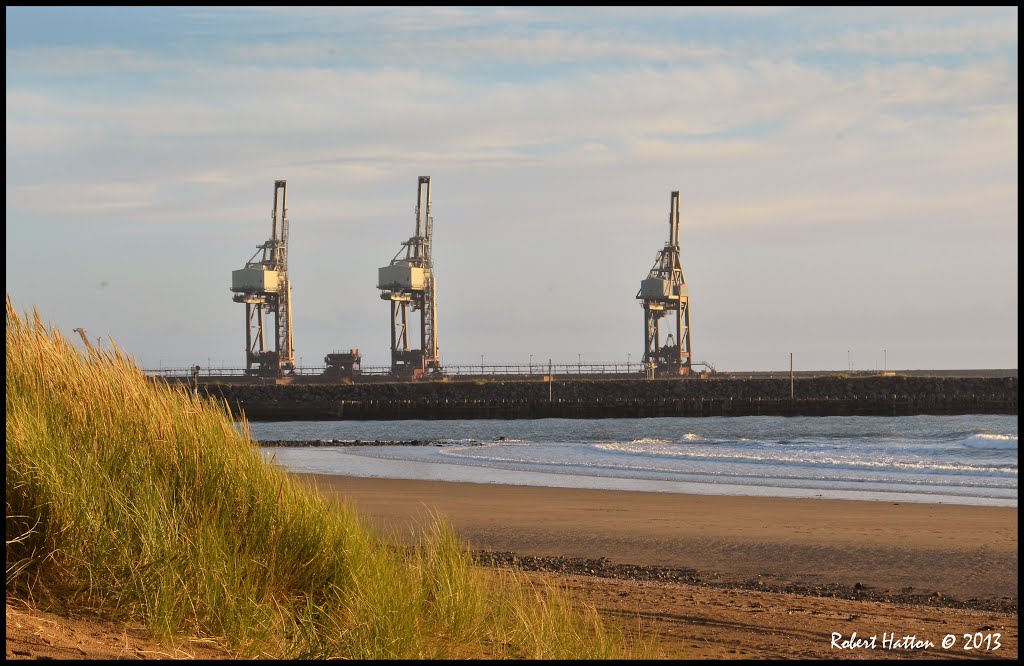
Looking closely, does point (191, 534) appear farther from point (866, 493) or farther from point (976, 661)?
point (866, 493)

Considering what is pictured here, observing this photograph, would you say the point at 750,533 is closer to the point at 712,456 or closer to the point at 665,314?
the point at 712,456

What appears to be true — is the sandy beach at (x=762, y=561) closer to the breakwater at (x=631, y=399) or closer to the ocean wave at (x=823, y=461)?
the ocean wave at (x=823, y=461)

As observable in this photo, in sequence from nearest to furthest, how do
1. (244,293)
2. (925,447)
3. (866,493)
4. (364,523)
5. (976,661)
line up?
(976,661) < (364,523) < (866,493) < (925,447) < (244,293)

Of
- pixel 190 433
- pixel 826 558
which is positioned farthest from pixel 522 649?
pixel 826 558

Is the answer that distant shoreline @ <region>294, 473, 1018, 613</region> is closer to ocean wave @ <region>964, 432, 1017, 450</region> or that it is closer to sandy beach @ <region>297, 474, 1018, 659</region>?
sandy beach @ <region>297, 474, 1018, 659</region>

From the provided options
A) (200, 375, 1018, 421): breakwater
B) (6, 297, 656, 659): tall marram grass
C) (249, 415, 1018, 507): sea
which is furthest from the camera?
(200, 375, 1018, 421): breakwater

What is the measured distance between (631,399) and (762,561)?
4123 centimetres

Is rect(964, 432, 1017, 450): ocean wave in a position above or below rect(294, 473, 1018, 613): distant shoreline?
below

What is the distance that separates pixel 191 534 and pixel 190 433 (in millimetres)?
756

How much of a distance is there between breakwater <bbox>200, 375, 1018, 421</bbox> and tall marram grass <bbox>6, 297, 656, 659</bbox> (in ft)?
108

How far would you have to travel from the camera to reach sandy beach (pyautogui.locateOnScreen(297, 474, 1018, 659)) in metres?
6.50

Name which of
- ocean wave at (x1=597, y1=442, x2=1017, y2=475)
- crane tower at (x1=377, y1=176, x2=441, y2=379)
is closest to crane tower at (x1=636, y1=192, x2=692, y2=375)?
crane tower at (x1=377, y1=176, x2=441, y2=379)

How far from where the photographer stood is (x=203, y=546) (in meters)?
5.50

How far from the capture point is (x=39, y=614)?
5.05 m
